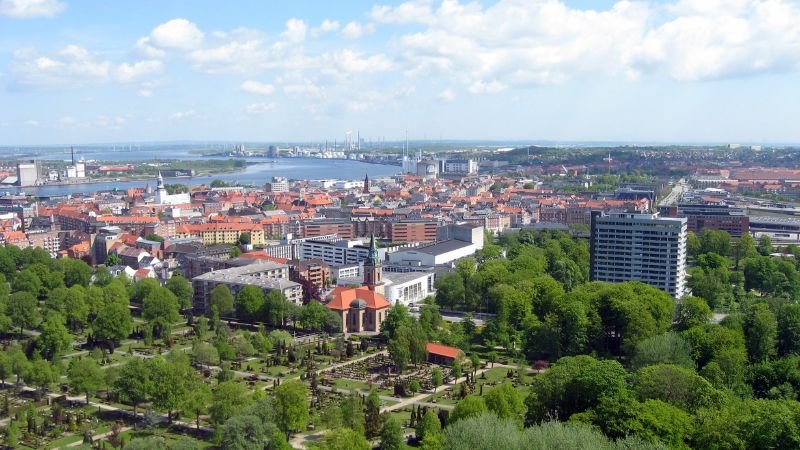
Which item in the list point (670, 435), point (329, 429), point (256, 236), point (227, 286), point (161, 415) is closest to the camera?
point (670, 435)

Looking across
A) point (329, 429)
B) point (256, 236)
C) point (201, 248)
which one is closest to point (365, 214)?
point (256, 236)

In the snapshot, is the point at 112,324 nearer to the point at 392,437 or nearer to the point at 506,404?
the point at 392,437

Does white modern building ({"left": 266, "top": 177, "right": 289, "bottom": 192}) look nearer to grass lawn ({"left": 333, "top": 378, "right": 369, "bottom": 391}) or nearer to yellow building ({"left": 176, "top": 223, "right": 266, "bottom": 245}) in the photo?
yellow building ({"left": 176, "top": 223, "right": 266, "bottom": 245})

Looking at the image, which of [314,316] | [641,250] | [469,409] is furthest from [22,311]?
[641,250]

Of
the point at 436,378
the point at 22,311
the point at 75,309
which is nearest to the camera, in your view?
the point at 436,378

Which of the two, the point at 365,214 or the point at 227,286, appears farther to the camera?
the point at 365,214

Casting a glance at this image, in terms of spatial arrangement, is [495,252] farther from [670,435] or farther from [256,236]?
[670,435]

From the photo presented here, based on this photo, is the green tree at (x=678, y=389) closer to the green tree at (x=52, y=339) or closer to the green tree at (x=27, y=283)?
the green tree at (x=52, y=339)
